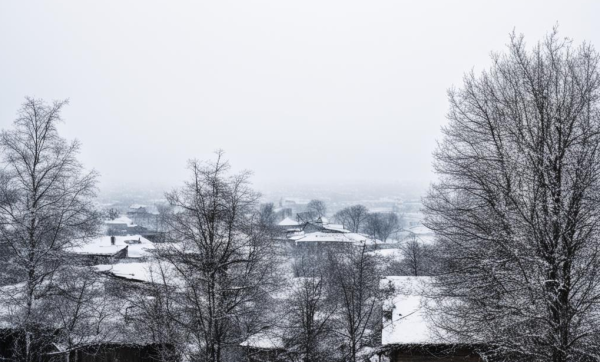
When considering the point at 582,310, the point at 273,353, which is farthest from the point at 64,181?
the point at 582,310

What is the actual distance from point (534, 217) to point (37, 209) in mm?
15344

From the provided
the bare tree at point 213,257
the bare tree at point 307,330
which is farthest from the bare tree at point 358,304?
the bare tree at point 213,257

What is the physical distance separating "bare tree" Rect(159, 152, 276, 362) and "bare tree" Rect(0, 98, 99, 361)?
168 inches

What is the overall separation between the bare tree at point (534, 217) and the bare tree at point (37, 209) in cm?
1287

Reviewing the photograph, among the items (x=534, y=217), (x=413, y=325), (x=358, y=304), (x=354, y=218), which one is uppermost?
(x=534, y=217)

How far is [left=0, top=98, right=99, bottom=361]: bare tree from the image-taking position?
565 inches

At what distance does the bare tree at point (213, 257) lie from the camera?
12867mm

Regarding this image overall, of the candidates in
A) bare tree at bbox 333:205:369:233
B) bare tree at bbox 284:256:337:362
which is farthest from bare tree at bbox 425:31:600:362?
bare tree at bbox 333:205:369:233

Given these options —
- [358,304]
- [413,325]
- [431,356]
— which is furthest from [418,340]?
[358,304]

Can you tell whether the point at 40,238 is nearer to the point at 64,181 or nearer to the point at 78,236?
the point at 78,236

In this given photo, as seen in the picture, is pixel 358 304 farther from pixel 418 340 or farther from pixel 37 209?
pixel 37 209

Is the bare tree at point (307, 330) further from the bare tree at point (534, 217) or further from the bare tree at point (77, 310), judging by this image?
the bare tree at point (534, 217)

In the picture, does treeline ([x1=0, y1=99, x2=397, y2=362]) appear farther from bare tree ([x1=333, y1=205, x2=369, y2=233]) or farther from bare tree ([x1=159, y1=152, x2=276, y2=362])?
bare tree ([x1=333, y1=205, x2=369, y2=233])

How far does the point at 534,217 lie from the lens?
9898 mm
